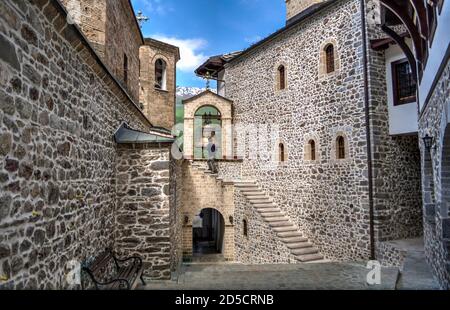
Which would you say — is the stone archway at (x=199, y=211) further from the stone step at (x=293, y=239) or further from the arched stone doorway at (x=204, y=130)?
the stone step at (x=293, y=239)

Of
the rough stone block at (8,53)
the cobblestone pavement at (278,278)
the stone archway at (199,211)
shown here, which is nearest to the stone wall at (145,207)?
the cobblestone pavement at (278,278)

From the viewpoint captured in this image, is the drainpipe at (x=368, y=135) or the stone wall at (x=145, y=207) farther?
the drainpipe at (x=368, y=135)

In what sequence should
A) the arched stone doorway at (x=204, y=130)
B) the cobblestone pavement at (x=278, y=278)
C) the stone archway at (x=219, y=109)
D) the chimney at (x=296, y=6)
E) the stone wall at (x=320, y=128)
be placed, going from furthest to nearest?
the arched stone doorway at (x=204, y=130), the stone archway at (x=219, y=109), the chimney at (x=296, y=6), the stone wall at (x=320, y=128), the cobblestone pavement at (x=278, y=278)

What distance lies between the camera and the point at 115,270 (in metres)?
6.06

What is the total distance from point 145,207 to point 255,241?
638 cm

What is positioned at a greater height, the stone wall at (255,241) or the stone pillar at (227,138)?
the stone pillar at (227,138)

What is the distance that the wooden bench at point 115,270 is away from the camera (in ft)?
15.4

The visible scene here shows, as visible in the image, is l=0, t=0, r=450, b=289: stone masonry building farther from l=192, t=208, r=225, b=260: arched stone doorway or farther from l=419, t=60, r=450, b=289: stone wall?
l=192, t=208, r=225, b=260: arched stone doorway

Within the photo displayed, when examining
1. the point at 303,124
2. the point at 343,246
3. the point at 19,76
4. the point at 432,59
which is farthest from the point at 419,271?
the point at 19,76

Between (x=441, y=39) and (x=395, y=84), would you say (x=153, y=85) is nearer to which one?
(x=395, y=84)

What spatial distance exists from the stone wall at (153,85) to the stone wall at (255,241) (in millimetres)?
6482

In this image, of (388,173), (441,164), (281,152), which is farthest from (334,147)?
(441,164)

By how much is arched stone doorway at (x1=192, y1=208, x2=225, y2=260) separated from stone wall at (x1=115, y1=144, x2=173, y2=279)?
7.32 metres

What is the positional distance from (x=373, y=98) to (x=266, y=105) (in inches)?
190
